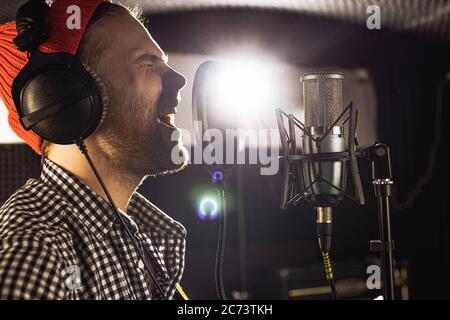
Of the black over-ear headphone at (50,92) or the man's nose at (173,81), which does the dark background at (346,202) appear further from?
the black over-ear headphone at (50,92)

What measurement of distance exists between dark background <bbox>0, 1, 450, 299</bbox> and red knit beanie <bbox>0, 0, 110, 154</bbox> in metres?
0.95

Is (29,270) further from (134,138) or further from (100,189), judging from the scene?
(134,138)

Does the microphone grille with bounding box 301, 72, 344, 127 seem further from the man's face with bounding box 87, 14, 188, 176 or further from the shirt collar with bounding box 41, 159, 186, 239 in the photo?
the shirt collar with bounding box 41, 159, 186, 239

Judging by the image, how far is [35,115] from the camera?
868 millimetres

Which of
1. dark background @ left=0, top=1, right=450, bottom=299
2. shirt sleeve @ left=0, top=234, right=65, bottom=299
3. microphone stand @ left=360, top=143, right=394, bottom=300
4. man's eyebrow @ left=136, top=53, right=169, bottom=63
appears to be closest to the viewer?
shirt sleeve @ left=0, top=234, right=65, bottom=299

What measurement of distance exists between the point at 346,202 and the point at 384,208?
1.21 metres

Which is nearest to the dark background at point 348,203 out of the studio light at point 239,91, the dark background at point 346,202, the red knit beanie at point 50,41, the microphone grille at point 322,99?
the dark background at point 346,202

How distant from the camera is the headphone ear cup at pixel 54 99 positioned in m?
0.87

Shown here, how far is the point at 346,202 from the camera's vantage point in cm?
211

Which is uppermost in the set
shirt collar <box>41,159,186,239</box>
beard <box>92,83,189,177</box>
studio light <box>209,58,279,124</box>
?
studio light <box>209,58,279,124</box>

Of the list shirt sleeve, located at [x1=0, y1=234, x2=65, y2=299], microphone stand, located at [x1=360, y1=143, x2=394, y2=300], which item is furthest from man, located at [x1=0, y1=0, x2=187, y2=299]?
microphone stand, located at [x1=360, y1=143, x2=394, y2=300]

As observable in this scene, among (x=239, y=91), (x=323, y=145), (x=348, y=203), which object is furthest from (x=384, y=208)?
(x=348, y=203)

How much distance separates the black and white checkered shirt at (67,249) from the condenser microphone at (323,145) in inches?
13.4

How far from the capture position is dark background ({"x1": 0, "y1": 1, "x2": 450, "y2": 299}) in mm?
2148
